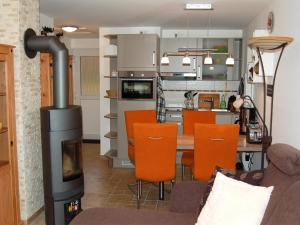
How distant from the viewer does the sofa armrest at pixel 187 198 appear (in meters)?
2.82

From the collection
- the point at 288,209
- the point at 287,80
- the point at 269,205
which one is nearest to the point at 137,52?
the point at 287,80

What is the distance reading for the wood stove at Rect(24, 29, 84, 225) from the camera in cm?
334

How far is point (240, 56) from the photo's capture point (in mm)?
6301

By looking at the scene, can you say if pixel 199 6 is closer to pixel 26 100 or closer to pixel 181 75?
pixel 181 75

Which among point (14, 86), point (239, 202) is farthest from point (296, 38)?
point (14, 86)

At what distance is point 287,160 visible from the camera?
233cm

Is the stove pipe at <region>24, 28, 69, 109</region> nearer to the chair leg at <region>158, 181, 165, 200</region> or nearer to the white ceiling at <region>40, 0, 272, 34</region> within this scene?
the white ceiling at <region>40, 0, 272, 34</region>

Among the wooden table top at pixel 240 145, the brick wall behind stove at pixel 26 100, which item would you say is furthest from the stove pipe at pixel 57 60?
the wooden table top at pixel 240 145

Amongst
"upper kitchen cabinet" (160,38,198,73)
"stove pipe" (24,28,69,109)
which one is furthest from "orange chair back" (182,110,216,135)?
"stove pipe" (24,28,69,109)

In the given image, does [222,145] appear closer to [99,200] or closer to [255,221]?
[255,221]

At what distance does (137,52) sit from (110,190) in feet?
7.54

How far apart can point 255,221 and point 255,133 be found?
192 cm

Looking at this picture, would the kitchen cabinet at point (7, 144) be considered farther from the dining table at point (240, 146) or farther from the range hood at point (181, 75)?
the range hood at point (181, 75)

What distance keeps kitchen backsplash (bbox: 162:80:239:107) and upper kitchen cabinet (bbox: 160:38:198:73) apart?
39 cm
